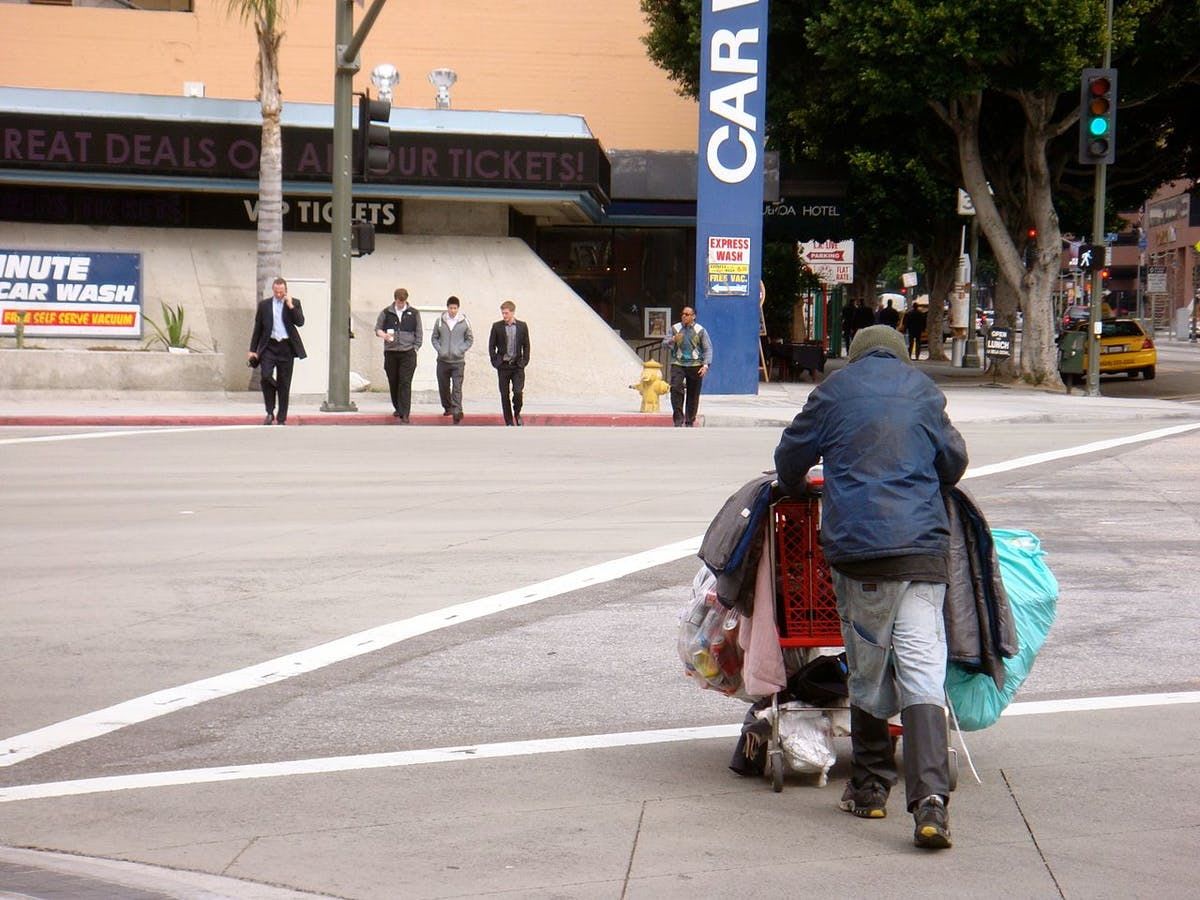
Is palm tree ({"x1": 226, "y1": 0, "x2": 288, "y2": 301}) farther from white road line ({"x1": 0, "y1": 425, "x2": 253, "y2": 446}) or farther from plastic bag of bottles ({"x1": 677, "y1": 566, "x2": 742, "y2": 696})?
plastic bag of bottles ({"x1": 677, "y1": 566, "x2": 742, "y2": 696})

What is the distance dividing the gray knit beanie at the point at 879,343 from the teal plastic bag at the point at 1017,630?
0.86 metres

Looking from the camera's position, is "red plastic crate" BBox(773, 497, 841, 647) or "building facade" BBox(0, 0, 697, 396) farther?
"building facade" BBox(0, 0, 697, 396)

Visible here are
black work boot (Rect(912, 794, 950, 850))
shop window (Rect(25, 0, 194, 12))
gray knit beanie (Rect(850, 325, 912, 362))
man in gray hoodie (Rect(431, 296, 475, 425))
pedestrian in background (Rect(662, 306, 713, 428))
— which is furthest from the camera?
shop window (Rect(25, 0, 194, 12))

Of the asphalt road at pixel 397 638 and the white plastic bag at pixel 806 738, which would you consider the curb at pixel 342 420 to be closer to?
the asphalt road at pixel 397 638

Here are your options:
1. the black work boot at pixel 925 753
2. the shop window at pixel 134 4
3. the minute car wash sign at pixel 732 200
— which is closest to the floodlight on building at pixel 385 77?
the minute car wash sign at pixel 732 200

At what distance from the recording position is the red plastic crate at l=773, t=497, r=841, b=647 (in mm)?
6004

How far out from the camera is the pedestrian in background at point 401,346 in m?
23.5

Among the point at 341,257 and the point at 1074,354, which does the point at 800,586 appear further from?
the point at 1074,354

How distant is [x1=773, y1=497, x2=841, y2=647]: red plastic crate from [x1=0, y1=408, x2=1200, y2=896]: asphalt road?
78 centimetres

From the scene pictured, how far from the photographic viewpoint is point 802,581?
6.04 meters

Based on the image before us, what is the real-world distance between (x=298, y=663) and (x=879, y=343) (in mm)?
3847

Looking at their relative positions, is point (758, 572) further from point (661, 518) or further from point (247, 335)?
point (247, 335)

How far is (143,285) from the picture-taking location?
29.1 metres

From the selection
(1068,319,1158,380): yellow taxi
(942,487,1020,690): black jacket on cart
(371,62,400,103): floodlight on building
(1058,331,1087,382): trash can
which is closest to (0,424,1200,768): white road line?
(942,487,1020,690): black jacket on cart
